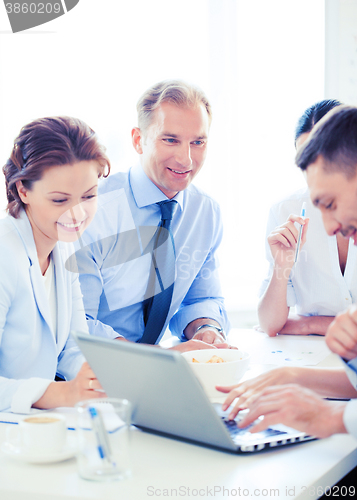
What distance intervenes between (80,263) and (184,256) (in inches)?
17.5

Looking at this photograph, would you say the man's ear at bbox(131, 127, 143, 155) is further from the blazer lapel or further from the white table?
the white table

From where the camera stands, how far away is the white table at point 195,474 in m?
0.74

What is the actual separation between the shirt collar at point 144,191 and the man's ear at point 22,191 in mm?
632

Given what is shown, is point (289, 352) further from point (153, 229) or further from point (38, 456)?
point (38, 456)

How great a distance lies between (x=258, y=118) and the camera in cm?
326

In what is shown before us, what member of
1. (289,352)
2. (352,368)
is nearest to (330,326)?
(352,368)

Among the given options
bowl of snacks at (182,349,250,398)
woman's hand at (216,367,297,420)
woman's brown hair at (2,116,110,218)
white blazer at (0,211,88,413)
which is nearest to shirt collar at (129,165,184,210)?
woman's brown hair at (2,116,110,218)

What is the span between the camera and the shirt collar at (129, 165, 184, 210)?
2.00 metres

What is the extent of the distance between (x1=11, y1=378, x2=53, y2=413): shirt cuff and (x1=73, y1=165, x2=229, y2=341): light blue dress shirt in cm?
66

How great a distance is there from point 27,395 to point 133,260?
901 millimetres

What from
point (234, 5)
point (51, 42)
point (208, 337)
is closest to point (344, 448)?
point (208, 337)

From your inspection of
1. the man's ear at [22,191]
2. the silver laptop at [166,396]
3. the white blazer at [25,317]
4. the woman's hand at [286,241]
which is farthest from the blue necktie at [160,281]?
the silver laptop at [166,396]

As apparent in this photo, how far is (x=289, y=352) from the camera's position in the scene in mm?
1632

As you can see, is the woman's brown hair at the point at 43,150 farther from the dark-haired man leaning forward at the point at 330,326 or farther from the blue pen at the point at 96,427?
the blue pen at the point at 96,427
